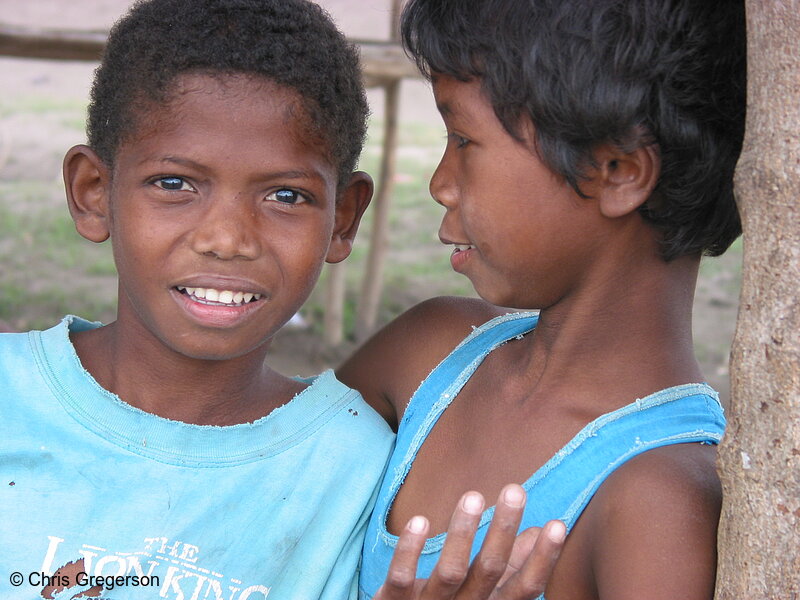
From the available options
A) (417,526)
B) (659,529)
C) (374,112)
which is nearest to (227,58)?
(417,526)

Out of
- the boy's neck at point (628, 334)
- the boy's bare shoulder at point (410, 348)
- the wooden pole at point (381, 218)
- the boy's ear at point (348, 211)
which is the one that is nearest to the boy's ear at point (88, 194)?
the boy's ear at point (348, 211)

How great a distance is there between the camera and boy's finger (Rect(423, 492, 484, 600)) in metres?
1.15

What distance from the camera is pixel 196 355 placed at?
1.77 m

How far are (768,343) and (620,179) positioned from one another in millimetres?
455

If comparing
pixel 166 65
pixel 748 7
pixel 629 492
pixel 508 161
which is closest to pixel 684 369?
pixel 629 492

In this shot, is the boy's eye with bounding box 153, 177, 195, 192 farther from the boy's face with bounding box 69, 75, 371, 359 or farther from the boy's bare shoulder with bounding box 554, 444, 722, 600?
the boy's bare shoulder with bounding box 554, 444, 722, 600

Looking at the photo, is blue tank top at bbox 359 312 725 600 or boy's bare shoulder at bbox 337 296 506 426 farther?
boy's bare shoulder at bbox 337 296 506 426

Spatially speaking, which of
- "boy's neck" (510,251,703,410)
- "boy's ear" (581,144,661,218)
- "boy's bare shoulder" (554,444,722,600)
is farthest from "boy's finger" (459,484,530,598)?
"boy's ear" (581,144,661,218)

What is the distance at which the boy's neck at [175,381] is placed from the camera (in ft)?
6.13

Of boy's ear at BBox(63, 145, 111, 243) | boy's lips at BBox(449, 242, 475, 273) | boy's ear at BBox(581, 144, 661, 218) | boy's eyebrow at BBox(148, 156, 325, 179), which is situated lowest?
boy's ear at BBox(63, 145, 111, 243)

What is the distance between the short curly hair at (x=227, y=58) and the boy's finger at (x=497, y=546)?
0.87 m

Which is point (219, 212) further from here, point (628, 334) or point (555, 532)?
point (555, 532)

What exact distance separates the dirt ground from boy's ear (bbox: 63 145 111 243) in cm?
66

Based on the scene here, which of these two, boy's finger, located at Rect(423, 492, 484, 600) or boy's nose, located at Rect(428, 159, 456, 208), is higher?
boy's nose, located at Rect(428, 159, 456, 208)
